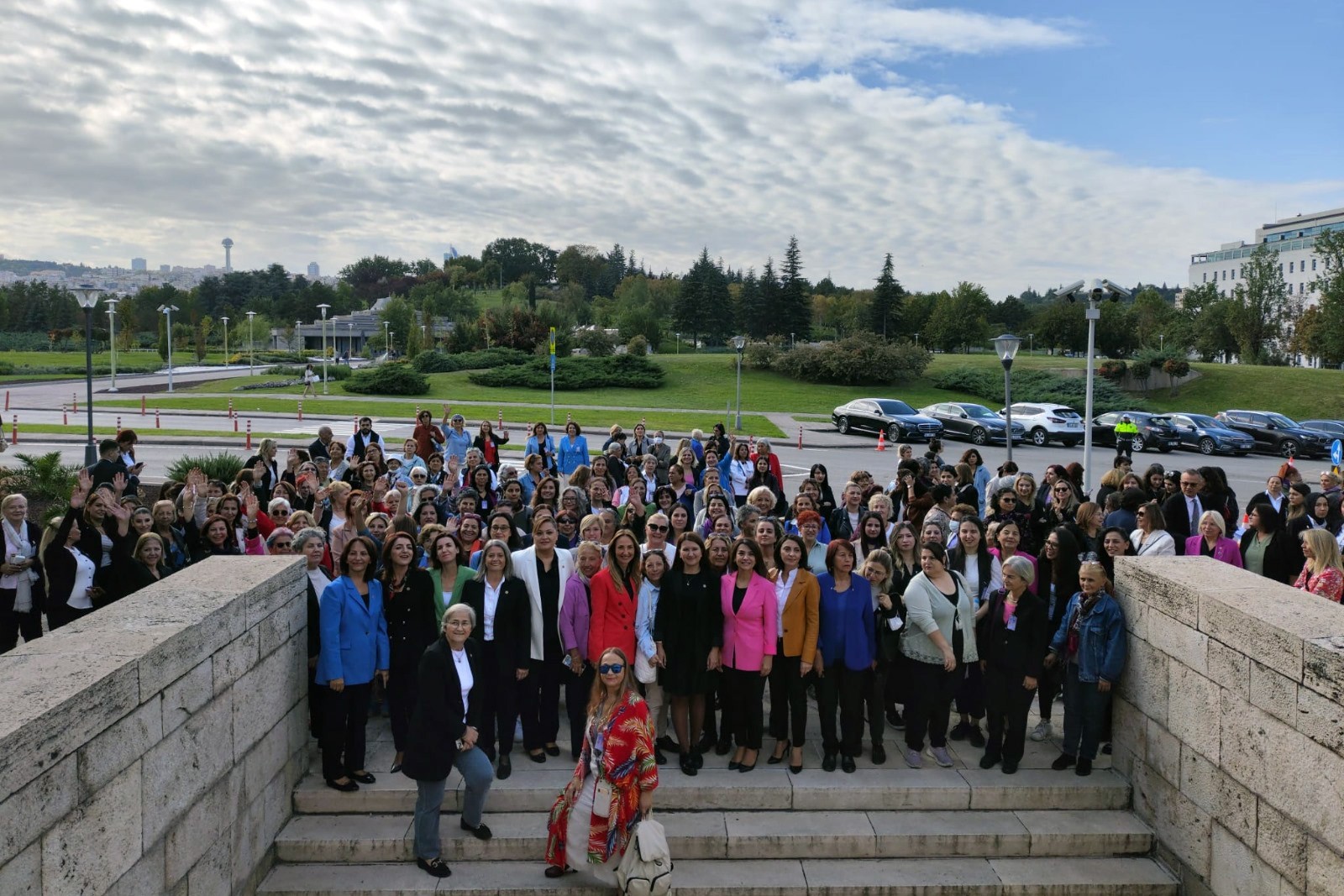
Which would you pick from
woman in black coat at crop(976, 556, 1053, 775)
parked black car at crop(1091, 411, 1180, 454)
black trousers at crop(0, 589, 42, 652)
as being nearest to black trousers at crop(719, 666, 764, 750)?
woman in black coat at crop(976, 556, 1053, 775)

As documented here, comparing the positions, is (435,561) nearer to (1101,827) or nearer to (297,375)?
(1101,827)

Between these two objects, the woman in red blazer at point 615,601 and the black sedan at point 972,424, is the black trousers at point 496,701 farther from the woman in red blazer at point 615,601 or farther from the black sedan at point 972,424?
the black sedan at point 972,424

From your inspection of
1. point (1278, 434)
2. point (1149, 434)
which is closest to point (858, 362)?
point (1149, 434)

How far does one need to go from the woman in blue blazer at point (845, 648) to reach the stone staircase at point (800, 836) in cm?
26

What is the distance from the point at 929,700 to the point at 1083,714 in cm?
110

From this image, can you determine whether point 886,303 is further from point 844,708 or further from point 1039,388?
point 844,708

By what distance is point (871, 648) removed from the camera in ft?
22.0

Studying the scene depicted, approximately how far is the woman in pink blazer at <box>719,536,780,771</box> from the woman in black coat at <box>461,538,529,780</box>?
4.75 feet

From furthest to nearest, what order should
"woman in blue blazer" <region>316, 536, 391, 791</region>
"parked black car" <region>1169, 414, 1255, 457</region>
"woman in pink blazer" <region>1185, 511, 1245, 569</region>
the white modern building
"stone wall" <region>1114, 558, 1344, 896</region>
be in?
the white modern building, "parked black car" <region>1169, 414, 1255, 457</region>, "woman in pink blazer" <region>1185, 511, 1245, 569</region>, "woman in blue blazer" <region>316, 536, 391, 791</region>, "stone wall" <region>1114, 558, 1344, 896</region>

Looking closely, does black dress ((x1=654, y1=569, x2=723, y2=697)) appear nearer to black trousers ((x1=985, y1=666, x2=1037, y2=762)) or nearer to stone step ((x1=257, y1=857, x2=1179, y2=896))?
stone step ((x1=257, y1=857, x2=1179, y2=896))

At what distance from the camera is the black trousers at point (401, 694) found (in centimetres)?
643

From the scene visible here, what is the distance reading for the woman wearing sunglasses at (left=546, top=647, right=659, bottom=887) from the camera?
17.1 ft

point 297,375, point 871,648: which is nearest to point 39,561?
point 871,648

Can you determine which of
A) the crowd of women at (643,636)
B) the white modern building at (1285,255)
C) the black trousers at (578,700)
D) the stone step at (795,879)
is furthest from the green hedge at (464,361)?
the white modern building at (1285,255)
